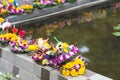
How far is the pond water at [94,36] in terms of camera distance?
7188mm

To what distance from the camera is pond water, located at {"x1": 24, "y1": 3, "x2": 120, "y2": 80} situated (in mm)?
7188

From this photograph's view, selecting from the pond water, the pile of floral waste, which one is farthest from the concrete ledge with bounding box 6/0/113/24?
the pile of floral waste

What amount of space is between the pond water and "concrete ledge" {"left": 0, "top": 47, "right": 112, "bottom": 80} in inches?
65.9

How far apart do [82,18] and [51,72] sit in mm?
6470

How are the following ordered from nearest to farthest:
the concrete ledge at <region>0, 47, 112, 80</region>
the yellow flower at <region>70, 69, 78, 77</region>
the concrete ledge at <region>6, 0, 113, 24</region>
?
1. the yellow flower at <region>70, 69, 78, 77</region>
2. the concrete ledge at <region>0, 47, 112, 80</region>
3. the concrete ledge at <region>6, 0, 113, 24</region>

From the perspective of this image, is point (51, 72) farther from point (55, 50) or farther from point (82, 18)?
point (82, 18)

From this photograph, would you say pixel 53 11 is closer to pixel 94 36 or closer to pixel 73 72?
pixel 94 36

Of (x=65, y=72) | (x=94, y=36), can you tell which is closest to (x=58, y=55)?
(x=65, y=72)

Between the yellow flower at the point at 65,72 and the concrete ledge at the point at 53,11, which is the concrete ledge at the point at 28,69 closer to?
the yellow flower at the point at 65,72

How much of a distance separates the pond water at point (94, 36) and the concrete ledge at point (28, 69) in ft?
5.49

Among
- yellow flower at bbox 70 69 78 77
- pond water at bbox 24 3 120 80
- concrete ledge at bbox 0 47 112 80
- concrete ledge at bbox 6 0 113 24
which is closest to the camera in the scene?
yellow flower at bbox 70 69 78 77

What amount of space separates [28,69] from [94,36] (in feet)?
13.5

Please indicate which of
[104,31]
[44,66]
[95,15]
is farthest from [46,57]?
[95,15]

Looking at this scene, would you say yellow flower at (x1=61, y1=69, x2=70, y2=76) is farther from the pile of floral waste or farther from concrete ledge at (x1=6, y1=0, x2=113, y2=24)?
concrete ledge at (x1=6, y1=0, x2=113, y2=24)
